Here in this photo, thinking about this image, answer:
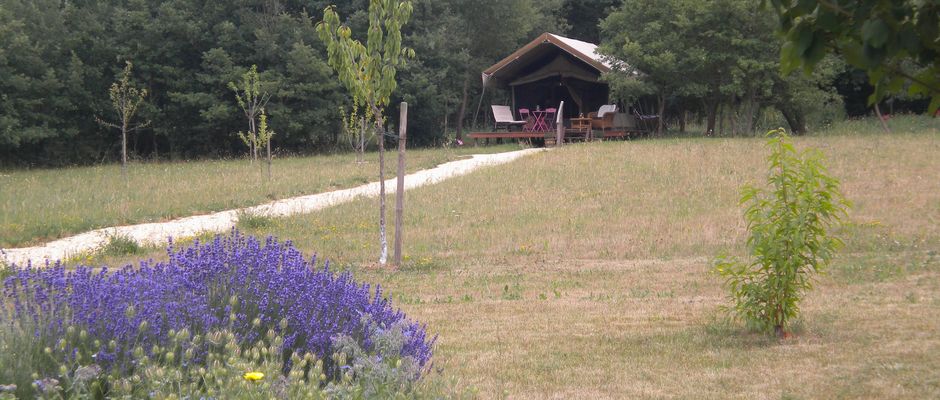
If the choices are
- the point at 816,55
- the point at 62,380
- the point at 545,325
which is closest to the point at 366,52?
the point at 545,325

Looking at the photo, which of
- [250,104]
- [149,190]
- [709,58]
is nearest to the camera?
[149,190]

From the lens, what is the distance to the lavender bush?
13.4 feet

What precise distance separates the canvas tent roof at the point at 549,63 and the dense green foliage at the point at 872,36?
3002 cm

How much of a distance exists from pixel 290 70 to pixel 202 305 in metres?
33.8

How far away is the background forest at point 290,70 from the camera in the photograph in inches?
1196

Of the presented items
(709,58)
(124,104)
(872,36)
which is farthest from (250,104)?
(872,36)

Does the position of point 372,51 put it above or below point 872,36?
above

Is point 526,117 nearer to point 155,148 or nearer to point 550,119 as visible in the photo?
point 550,119

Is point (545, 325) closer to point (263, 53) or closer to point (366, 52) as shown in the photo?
point (366, 52)

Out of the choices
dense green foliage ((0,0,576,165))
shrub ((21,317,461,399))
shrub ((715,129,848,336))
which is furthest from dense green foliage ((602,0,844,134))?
shrub ((21,317,461,399))

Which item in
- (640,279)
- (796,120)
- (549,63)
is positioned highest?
(549,63)

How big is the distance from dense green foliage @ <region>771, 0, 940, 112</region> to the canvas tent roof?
98.5 ft

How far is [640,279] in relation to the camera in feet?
33.8

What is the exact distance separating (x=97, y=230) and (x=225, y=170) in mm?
12966
